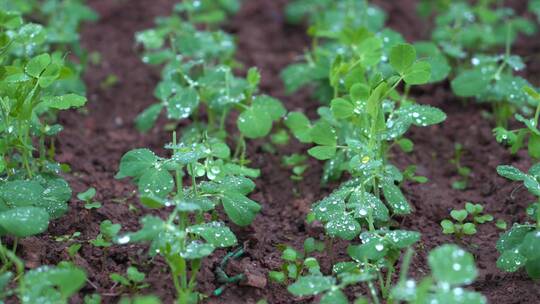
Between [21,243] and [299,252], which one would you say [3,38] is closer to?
[21,243]

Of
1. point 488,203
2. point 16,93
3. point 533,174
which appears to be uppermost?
point 16,93

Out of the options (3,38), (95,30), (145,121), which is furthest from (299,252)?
(95,30)

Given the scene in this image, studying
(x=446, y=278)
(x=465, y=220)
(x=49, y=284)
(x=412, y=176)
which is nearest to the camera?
(x=446, y=278)

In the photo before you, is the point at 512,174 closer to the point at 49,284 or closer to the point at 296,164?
the point at 296,164

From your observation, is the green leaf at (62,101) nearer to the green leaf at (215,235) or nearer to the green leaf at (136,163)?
the green leaf at (136,163)

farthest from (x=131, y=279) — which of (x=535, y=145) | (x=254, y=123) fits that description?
(x=535, y=145)

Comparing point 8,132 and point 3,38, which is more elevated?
point 3,38

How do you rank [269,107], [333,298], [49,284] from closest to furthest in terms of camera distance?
[49,284] → [333,298] → [269,107]
